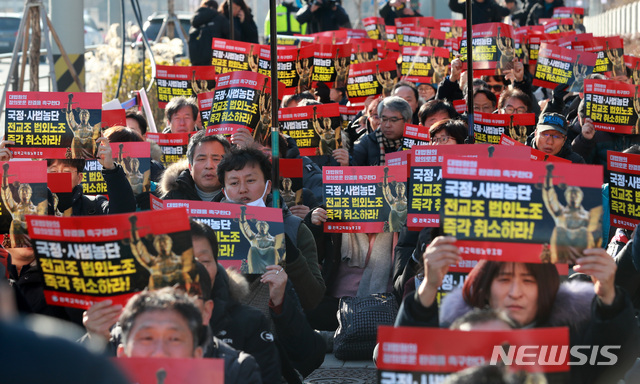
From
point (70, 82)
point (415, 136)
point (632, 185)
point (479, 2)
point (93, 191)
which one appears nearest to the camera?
point (632, 185)

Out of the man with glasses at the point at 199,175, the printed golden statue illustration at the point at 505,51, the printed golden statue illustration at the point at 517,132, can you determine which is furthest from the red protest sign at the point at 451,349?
the printed golden statue illustration at the point at 505,51

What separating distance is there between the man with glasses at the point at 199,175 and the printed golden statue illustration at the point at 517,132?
2.81 metres

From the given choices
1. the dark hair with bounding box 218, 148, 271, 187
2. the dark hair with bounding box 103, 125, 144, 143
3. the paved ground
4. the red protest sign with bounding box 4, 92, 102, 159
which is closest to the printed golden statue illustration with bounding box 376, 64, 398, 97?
the dark hair with bounding box 103, 125, 144, 143

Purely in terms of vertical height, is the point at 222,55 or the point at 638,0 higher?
the point at 638,0

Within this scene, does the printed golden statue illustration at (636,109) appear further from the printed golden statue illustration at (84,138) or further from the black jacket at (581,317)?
the black jacket at (581,317)

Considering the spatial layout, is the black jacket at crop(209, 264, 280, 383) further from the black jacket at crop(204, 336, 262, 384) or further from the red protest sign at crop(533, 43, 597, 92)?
the red protest sign at crop(533, 43, 597, 92)

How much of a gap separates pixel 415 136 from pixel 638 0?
1555 centimetres

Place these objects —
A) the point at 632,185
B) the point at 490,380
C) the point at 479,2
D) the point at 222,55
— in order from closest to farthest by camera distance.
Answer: the point at 490,380 → the point at 632,185 → the point at 222,55 → the point at 479,2

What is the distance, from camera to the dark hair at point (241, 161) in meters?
5.77

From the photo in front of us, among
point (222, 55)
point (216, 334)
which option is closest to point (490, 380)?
point (216, 334)

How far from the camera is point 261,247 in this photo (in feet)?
15.8

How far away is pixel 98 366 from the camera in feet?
6.54

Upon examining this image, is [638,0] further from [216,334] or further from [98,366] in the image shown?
[98,366]

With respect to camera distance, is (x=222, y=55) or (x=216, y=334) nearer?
(x=216, y=334)
